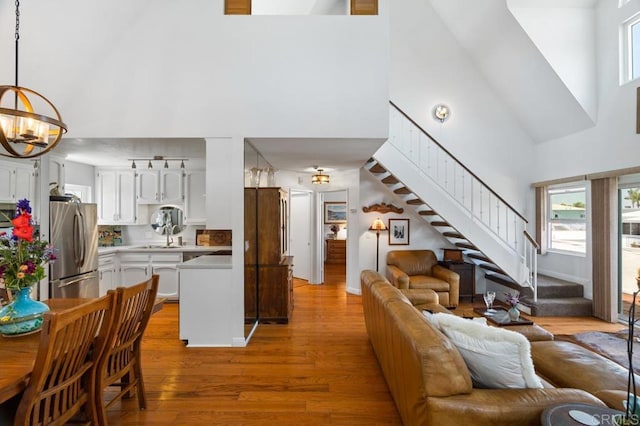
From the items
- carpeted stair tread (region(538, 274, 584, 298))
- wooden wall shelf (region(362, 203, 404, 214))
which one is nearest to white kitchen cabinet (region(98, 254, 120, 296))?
wooden wall shelf (region(362, 203, 404, 214))

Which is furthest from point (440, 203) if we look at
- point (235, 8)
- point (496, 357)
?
point (235, 8)

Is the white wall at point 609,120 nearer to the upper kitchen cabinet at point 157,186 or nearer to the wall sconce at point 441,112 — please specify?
the wall sconce at point 441,112

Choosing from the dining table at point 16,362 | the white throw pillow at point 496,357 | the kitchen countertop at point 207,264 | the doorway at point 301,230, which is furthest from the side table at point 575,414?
the doorway at point 301,230

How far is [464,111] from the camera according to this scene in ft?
20.0

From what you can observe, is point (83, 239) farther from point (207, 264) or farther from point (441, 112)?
point (441, 112)

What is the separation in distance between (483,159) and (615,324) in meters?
3.33

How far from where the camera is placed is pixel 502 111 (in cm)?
609

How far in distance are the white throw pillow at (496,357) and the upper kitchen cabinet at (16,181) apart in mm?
4874

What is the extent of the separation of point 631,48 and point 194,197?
23.6 ft

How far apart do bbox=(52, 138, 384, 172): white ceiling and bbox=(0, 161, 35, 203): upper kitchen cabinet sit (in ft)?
1.43

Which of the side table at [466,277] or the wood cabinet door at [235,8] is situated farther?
the side table at [466,277]

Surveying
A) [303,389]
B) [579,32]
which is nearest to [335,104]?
[303,389]

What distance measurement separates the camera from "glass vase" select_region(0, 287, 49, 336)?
1.87 meters

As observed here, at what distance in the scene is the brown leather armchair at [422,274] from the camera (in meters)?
4.98
